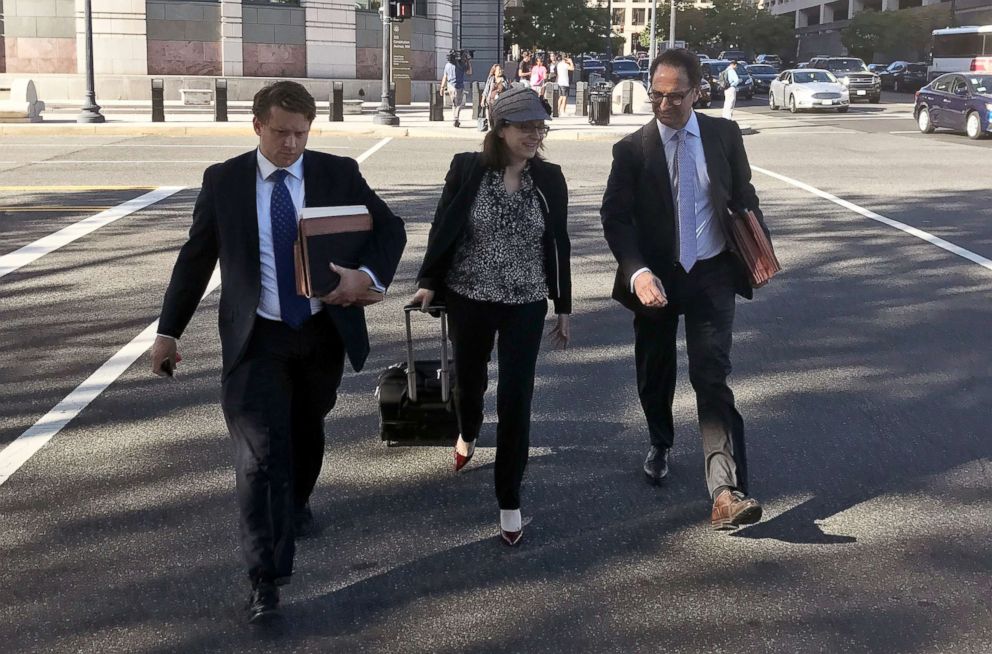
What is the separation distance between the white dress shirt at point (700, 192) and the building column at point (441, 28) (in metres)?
42.8

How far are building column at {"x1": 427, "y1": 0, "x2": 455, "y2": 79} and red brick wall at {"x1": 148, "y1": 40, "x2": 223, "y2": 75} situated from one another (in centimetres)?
1029

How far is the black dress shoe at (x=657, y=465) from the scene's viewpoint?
225 inches

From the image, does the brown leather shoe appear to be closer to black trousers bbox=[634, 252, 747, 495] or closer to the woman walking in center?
black trousers bbox=[634, 252, 747, 495]

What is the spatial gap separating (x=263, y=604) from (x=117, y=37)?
120ft

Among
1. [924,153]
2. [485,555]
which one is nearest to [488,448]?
[485,555]

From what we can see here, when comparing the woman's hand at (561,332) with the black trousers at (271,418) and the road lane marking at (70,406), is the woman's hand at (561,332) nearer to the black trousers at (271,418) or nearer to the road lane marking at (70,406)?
the black trousers at (271,418)

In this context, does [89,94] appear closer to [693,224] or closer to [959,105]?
[959,105]

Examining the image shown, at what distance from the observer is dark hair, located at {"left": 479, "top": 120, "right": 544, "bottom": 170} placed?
4.89 meters

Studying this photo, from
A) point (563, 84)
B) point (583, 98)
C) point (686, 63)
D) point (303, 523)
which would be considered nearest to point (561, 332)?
point (686, 63)

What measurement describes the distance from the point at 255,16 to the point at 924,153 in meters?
22.9

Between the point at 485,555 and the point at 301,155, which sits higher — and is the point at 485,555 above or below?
below

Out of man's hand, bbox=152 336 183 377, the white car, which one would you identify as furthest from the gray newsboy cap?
the white car

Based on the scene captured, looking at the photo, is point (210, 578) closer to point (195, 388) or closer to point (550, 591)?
point (550, 591)

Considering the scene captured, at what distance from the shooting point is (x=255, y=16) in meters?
39.3
